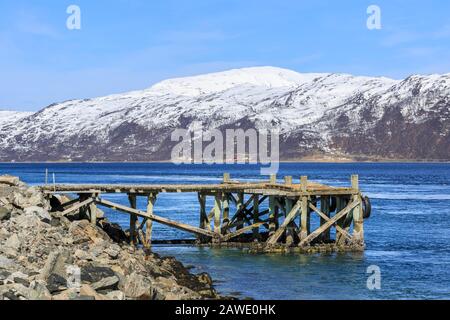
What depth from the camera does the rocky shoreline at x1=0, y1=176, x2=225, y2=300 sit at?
18.8m

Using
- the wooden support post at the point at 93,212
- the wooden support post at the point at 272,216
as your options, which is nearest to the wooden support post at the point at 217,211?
the wooden support post at the point at 272,216

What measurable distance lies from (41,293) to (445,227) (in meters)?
40.5

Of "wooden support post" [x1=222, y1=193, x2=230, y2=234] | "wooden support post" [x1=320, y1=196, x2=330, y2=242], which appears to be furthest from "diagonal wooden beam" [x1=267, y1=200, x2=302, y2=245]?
"wooden support post" [x1=222, y1=193, x2=230, y2=234]

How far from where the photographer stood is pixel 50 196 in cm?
3819

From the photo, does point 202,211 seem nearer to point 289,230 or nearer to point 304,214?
point 289,230

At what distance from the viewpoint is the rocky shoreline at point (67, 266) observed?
18.8 meters

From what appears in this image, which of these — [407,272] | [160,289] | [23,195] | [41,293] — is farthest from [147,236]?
[41,293]

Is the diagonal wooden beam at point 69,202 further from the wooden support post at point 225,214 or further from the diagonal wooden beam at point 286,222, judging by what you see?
the diagonal wooden beam at point 286,222

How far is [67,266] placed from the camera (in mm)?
21219

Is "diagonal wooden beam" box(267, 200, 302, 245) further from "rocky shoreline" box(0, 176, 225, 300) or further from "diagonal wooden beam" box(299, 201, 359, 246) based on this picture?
"rocky shoreline" box(0, 176, 225, 300)

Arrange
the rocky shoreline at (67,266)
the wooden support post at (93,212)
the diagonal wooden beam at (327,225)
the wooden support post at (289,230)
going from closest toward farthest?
the rocky shoreline at (67,266) → the diagonal wooden beam at (327,225) → the wooden support post at (289,230) → the wooden support post at (93,212)

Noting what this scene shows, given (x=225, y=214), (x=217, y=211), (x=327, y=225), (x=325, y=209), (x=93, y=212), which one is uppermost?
(x=93, y=212)

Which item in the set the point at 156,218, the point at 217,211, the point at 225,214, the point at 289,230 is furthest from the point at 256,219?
the point at 156,218

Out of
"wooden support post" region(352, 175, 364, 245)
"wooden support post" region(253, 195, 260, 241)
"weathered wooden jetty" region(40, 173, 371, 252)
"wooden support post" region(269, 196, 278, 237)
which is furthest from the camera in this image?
"wooden support post" region(253, 195, 260, 241)
